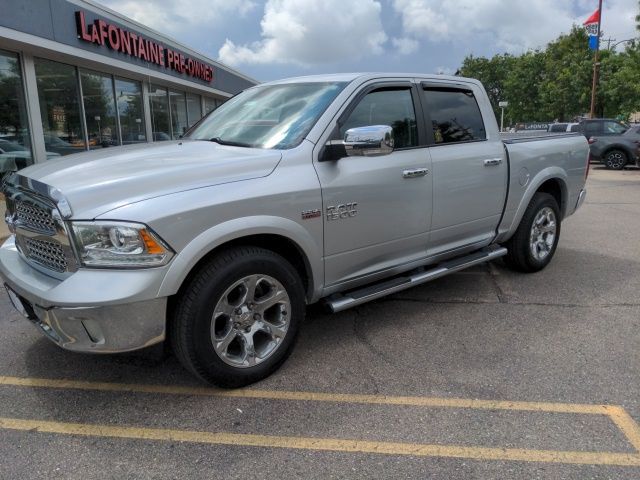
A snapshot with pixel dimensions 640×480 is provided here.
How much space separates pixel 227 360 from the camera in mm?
3119

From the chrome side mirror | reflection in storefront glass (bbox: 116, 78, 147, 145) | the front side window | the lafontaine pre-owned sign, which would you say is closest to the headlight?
the chrome side mirror

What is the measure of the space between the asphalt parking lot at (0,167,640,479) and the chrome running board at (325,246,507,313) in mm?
388

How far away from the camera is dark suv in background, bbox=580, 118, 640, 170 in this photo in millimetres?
18703

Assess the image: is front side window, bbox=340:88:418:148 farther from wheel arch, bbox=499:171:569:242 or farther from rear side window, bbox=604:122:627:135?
rear side window, bbox=604:122:627:135

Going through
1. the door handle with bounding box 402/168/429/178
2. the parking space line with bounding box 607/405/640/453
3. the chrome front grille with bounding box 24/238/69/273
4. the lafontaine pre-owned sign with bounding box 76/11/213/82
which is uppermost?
the lafontaine pre-owned sign with bounding box 76/11/213/82

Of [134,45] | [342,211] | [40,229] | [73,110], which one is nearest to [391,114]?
[342,211]

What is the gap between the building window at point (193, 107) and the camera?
21906mm

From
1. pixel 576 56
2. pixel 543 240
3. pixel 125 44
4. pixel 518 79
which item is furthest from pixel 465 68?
pixel 543 240

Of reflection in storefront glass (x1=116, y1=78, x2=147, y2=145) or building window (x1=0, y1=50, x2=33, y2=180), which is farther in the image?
reflection in storefront glass (x1=116, y1=78, x2=147, y2=145)

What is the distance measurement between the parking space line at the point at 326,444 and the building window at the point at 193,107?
20177 millimetres

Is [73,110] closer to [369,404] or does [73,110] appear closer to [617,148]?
[369,404]

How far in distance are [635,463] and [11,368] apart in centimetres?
377

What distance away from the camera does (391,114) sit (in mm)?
4059

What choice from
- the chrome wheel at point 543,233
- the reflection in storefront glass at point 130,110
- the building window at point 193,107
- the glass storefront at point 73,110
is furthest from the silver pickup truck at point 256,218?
the building window at point 193,107
